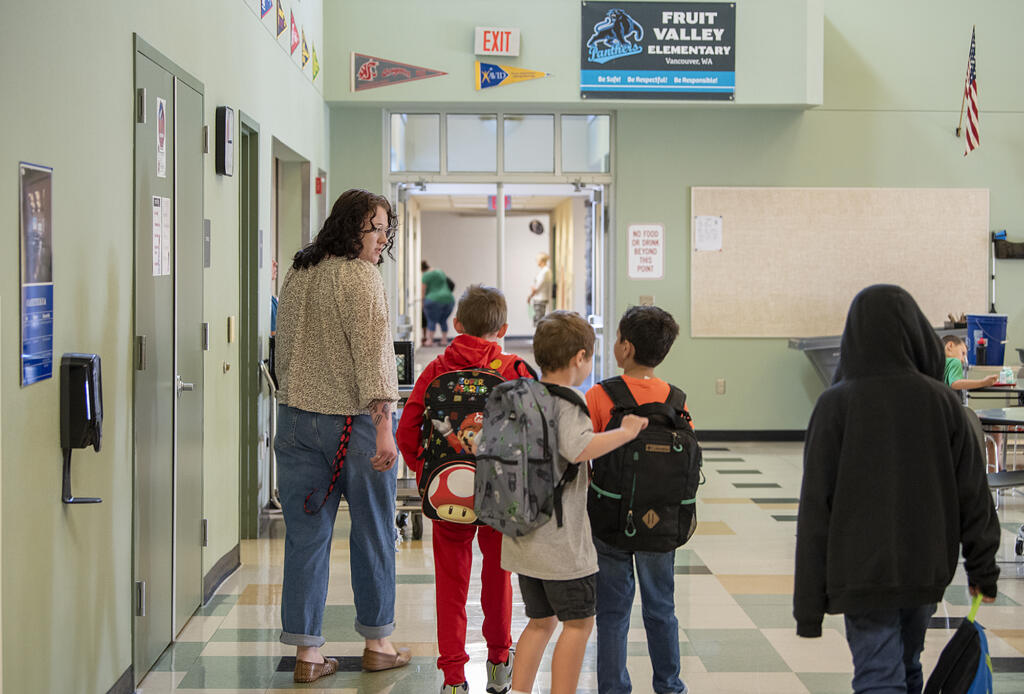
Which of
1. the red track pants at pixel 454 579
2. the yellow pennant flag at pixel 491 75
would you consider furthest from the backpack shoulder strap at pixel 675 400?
the yellow pennant flag at pixel 491 75

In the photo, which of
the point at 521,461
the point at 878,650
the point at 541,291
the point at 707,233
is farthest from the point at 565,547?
the point at 541,291

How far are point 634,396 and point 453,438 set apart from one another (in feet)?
1.67

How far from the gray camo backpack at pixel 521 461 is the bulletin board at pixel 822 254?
6.26 meters

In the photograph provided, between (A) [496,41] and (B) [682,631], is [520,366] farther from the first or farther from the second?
(A) [496,41]

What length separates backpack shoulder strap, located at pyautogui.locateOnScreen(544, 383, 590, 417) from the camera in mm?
2613

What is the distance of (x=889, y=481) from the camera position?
230cm

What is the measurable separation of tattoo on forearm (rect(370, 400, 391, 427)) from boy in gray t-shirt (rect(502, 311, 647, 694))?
0.59 m

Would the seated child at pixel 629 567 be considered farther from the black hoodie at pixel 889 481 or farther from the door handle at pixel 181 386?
the door handle at pixel 181 386

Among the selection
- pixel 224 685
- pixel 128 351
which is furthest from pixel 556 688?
pixel 128 351

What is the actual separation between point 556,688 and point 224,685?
3.91 feet

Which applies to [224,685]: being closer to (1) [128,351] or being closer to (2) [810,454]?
(1) [128,351]

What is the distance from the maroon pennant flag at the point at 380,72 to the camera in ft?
26.1

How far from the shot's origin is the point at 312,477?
126 inches

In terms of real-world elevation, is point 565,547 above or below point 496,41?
below
